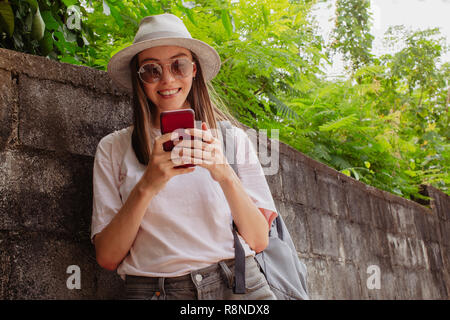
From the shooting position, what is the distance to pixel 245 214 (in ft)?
6.90

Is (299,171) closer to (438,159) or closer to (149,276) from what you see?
(149,276)

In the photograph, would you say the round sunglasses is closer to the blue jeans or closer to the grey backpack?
the grey backpack

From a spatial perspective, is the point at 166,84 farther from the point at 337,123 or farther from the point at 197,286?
the point at 337,123

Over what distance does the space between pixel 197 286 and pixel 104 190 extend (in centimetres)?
60

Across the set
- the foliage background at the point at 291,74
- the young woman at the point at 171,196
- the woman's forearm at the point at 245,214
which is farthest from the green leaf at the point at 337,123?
the woman's forearm at the point at 245,214

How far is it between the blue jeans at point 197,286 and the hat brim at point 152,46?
1.06 meters

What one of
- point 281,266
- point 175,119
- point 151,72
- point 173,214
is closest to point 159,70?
point 151,72

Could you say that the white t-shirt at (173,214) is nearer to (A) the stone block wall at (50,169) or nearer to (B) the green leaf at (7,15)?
(A) the stone block wall at (50,169)

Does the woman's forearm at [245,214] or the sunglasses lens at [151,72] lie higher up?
the sunglasses lens at [151,72]

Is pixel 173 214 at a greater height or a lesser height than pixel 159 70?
lesser

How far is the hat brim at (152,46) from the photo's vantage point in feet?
7.66

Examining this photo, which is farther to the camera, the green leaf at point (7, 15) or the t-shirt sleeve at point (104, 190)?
the green leaf at point (7, 15)

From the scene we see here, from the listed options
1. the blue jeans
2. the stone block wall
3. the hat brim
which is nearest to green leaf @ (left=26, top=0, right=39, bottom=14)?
the stone block wall

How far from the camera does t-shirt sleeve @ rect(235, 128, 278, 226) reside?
2.29 metres
